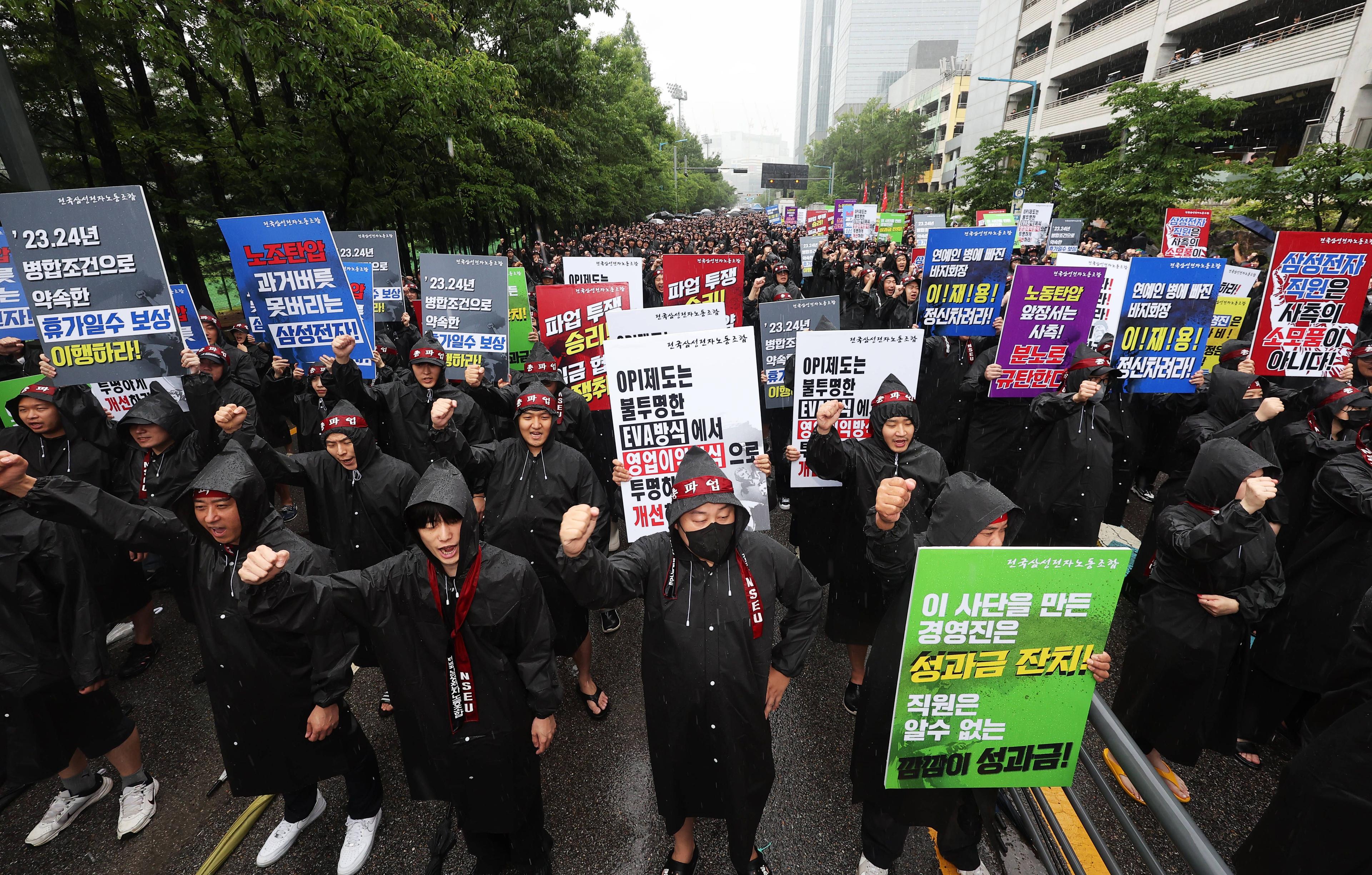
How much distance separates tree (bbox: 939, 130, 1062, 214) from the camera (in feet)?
81.1

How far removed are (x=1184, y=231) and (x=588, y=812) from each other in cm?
1425

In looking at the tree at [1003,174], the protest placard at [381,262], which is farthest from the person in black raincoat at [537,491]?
the tree at [1003,174]

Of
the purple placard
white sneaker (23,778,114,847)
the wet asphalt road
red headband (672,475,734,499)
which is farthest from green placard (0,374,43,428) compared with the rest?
the purple placard

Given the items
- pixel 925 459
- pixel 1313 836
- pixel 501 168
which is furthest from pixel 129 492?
pixel 501 168

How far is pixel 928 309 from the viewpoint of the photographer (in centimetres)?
737

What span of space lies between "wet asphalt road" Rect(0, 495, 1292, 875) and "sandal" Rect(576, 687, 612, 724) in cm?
4

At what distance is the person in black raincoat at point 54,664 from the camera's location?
3104 mm

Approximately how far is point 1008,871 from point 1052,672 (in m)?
1.43

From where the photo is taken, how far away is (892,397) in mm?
4008

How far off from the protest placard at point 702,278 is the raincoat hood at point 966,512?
19.3 ft

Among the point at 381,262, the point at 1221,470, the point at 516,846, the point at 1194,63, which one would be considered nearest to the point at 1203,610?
the point at 1221,470

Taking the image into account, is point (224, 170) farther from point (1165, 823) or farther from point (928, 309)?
point (1165, 823)

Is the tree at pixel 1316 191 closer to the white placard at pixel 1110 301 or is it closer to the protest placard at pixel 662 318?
the white placard at pixel 1110 301

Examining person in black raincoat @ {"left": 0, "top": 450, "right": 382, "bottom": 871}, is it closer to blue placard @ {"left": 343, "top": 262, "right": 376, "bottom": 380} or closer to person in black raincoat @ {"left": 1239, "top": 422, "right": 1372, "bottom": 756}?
blue placard @ {"left": 343, "top": 262, "right": 376, "bottom": 380}
